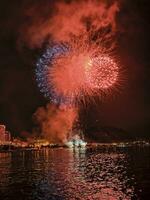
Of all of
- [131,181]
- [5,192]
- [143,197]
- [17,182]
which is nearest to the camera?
[143,197]

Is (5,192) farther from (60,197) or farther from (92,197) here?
(92,197)

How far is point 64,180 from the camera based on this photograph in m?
73.6

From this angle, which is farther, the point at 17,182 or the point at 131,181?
the point at 17,182

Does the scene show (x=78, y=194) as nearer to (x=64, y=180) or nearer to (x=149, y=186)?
(x=149, y=186)

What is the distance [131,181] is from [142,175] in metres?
8.19

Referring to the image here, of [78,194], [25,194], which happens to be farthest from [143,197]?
[25,194]

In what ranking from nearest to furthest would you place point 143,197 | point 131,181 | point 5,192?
point 143,197
point 5,192
point 131,181

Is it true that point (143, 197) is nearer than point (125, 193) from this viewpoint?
Yes

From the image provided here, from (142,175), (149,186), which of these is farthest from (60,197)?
(142,175)

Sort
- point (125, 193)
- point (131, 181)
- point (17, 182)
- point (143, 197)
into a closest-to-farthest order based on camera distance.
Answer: point (143, 197)
point (125, 193)
point (131, 181)
point (17, 182)

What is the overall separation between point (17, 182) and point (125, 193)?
23566 millimetres

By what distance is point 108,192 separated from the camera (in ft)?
187

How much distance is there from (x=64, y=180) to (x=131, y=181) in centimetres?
1229

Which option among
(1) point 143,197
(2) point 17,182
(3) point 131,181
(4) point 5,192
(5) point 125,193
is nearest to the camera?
(1) point 143,197
